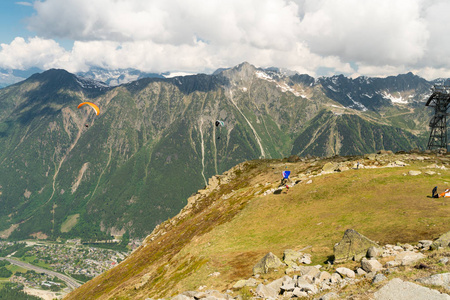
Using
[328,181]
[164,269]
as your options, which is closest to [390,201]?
[328,181]

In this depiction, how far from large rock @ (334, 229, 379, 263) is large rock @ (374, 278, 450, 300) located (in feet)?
30.1

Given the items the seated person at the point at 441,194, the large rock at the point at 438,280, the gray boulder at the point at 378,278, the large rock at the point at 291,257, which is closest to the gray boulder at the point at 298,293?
the gray boulder at the point at 378,278

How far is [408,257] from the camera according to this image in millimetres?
21750

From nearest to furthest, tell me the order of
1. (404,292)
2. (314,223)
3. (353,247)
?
(404,292)
(353,247)
(314,223)

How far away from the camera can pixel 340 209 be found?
4603 centimetres

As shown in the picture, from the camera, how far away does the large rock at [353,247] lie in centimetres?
2596

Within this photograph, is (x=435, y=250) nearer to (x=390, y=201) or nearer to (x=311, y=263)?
(x=311, y=263)

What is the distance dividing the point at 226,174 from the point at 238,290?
124 metres

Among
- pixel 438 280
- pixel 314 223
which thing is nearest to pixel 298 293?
pixel 438 280

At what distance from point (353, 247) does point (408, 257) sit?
5.30 metres

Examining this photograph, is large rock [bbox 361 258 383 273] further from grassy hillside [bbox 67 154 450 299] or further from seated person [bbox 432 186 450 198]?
seated person [bbox 432 186 450 198]

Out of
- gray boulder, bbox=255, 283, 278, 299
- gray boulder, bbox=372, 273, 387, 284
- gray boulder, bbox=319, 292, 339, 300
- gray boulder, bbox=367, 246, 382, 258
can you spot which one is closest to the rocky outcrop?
gray boulder, bbox=255, 283, 278, 299

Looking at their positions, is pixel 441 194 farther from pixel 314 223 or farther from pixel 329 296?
pixel 329 296

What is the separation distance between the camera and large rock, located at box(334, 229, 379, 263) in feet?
85.2
